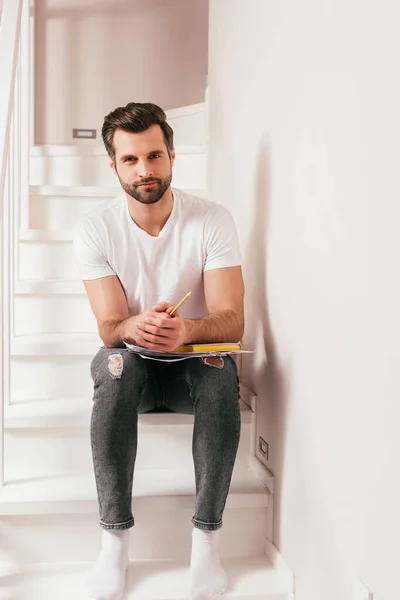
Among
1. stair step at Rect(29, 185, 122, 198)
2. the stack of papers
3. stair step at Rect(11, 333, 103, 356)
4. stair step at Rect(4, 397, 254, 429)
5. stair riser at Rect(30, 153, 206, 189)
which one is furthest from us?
stair riser at Rect(30, 153, 206, 189)

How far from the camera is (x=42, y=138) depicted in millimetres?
3559

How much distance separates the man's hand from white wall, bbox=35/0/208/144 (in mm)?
2189

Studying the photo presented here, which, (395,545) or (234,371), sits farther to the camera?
(234,371)

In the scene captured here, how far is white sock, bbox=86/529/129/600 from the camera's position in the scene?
58.7 inches

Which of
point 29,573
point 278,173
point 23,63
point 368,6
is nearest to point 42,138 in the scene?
point 23,63

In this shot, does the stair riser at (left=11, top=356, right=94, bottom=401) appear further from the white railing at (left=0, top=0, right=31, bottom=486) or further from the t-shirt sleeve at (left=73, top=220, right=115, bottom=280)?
the t-shirt sleeve at (left=73, top=220, right=115, bottom=280)

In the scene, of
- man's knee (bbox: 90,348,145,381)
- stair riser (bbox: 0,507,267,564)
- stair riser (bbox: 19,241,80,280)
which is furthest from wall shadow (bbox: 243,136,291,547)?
stair riser (bbox: 19,241,80,280)

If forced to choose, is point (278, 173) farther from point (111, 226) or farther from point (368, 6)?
point (368, 6)

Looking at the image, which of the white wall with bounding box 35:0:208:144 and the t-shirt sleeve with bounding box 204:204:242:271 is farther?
the white wall with bounding box 35:0:208:144

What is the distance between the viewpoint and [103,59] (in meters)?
3.55

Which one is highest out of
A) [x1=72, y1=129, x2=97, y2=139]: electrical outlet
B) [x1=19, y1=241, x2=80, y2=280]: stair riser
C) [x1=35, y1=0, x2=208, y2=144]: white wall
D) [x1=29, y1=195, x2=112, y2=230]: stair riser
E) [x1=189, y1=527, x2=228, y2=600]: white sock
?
[x1=35, y1=0, x2=208, y2=144]: white wall

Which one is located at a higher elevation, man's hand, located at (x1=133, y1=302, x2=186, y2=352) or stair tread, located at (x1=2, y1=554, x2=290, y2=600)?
man's hand, located at (x1=133, y1=302, x2=186, y2=352)

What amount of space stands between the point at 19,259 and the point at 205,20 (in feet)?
6.06

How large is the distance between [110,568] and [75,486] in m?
0.28
